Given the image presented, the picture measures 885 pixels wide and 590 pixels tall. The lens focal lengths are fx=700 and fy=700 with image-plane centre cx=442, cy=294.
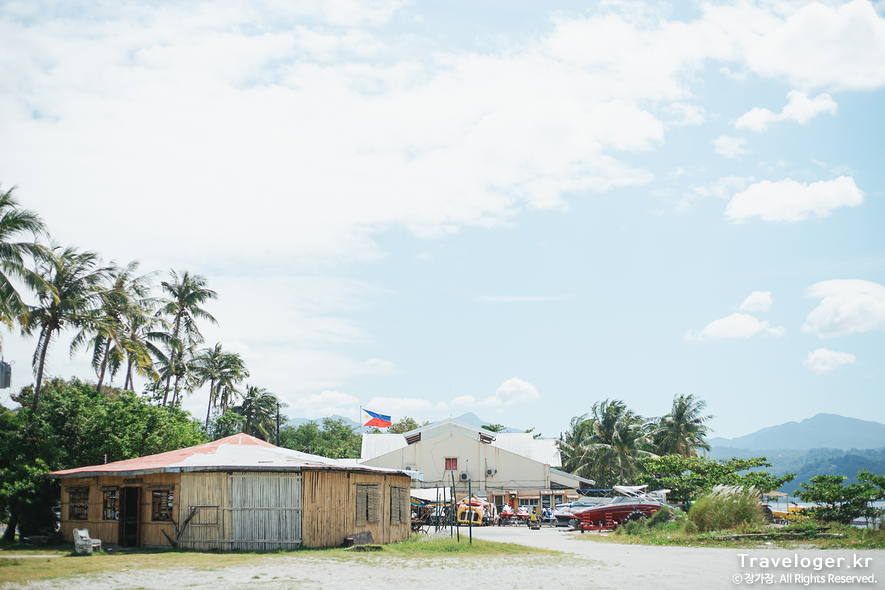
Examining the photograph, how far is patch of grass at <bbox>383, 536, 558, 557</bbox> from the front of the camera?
62.5 ft

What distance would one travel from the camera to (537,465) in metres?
47.6

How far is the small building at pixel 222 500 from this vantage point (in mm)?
19625

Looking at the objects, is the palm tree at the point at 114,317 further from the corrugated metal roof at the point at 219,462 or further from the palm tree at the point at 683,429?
the palm tree at the point at 683,429

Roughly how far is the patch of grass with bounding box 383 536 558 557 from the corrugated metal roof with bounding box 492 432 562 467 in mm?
29240

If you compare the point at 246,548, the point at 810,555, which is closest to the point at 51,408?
the point at 246,548

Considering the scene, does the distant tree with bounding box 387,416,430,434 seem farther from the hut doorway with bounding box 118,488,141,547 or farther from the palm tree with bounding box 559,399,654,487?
the hut doorway with bounding box 118,488,141,547

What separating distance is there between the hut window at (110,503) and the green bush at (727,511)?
60.0 ft

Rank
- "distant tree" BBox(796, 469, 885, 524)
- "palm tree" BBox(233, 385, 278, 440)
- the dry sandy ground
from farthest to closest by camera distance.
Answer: "palm tree" BBox(233, 385, 278, 440)
"distant tree" BBox(796, 469, 885, 524)
the dry sandy ground

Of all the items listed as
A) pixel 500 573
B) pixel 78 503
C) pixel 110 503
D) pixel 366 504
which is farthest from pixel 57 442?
pixel 500 573

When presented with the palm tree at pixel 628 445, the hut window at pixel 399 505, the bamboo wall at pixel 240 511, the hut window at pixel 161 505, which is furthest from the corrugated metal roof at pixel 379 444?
the bamboo wall at pixel 240 511

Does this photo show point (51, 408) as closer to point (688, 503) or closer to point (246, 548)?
point (246, 548)

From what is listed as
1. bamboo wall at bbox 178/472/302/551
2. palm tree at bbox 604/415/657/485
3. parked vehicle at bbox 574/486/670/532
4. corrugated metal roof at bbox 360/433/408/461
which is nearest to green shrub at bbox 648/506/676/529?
parked vehicle at bbox 574/486/670/532

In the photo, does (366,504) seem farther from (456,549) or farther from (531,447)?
(531,447)

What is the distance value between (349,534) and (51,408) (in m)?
12.3
